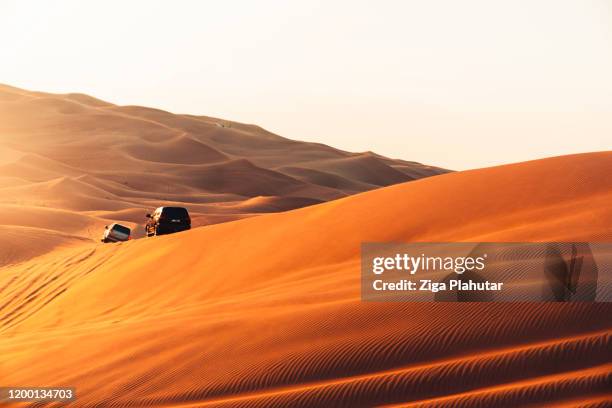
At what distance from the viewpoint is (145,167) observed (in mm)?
101125

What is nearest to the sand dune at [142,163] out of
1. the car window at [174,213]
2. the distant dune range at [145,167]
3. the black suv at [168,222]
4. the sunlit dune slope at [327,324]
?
the distant dune range at [145,167]

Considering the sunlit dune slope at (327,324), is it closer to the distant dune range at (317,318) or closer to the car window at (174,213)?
the distant dune range at (317,318)

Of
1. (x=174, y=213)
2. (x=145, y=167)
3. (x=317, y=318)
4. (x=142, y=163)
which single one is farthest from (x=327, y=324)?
(x=142, y=163)

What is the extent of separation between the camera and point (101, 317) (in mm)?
19562

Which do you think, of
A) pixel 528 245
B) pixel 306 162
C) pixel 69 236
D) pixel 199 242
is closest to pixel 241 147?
pixel 306 162

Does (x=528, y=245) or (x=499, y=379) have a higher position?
(x=528, y=245)

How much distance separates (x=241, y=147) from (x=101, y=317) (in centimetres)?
12639

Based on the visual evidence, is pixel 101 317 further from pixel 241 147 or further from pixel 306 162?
pixel 241 147

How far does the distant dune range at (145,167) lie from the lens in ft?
211

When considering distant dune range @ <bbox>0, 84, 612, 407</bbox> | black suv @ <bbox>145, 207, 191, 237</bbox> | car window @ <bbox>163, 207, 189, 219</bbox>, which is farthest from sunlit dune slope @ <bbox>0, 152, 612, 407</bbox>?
car window @ <bbox>163, 207, 189, 219</bbox>

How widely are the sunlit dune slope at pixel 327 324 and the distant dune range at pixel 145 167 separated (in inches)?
565

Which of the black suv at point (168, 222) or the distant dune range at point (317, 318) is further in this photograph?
the black suv at point (168, 222)

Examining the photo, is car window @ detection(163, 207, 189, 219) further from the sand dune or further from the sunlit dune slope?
the sand dune

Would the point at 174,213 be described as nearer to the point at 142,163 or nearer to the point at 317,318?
the point at 317,318
